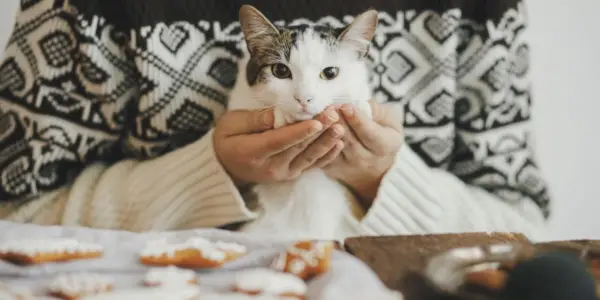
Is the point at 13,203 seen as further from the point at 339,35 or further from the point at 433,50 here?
the point at 433,50

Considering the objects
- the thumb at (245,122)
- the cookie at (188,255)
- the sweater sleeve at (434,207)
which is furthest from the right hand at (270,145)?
the cookie at (188,255)

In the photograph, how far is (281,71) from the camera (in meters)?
0.75

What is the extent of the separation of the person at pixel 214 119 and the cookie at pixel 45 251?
11.8 inches

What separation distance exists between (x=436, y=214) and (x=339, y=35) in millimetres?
288

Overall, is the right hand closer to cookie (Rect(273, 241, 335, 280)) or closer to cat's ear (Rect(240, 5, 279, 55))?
cat's ear (Rect(240, 5, 279, 55))

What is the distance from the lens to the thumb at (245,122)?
752 millimetres

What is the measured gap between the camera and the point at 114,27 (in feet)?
2.83

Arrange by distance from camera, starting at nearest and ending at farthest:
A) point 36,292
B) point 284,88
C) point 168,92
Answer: point 36,292
point 284,88
point 168,92

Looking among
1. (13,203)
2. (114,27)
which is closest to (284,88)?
(114,27)

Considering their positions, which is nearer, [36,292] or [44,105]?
[36,292]

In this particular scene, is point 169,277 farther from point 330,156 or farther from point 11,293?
point 330,156

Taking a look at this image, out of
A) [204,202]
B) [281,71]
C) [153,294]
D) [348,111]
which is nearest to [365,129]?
[348,111]

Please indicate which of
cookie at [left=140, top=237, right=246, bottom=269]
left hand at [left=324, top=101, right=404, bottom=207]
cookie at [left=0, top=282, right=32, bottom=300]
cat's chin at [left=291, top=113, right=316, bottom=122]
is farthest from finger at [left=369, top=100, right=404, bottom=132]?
cookie at [left=0, top=282, right=32, bottom=300]

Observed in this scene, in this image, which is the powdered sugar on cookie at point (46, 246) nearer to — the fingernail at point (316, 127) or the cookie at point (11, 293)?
the cookie at point (11, 293)
